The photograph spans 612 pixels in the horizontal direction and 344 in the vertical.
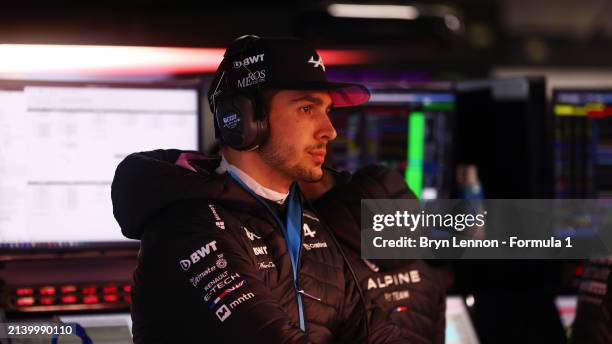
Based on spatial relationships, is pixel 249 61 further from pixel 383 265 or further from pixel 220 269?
pixel 383 265

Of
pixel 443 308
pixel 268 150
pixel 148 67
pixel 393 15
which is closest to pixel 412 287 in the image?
pixel 443 308

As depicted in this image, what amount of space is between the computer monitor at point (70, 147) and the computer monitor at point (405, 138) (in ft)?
1.74

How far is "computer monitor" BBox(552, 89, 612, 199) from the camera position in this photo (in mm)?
2477

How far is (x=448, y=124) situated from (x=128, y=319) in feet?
3.49

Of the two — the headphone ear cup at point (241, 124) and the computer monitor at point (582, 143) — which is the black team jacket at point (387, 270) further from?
the computer monitor at point (582, 143)

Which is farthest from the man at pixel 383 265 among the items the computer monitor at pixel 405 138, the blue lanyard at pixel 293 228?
the computer monitor at pixel 405 138

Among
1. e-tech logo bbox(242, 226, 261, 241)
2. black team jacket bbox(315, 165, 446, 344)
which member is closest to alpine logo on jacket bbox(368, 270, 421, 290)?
black team jacket bbox(315, 165, 446, 344)

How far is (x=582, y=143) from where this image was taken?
250 centimetres

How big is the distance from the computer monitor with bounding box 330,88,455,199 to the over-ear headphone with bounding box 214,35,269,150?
0.76 metres

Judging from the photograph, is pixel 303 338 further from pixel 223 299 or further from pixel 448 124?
pixel 448 124

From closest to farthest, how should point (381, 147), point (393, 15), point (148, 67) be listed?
1. point (148, 67)
2. point (381, 147)
3. point (393, 15)

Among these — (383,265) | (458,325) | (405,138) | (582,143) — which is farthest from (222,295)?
(582,143)

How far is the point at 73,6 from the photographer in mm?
4215

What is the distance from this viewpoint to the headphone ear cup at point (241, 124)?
63.1 inches
